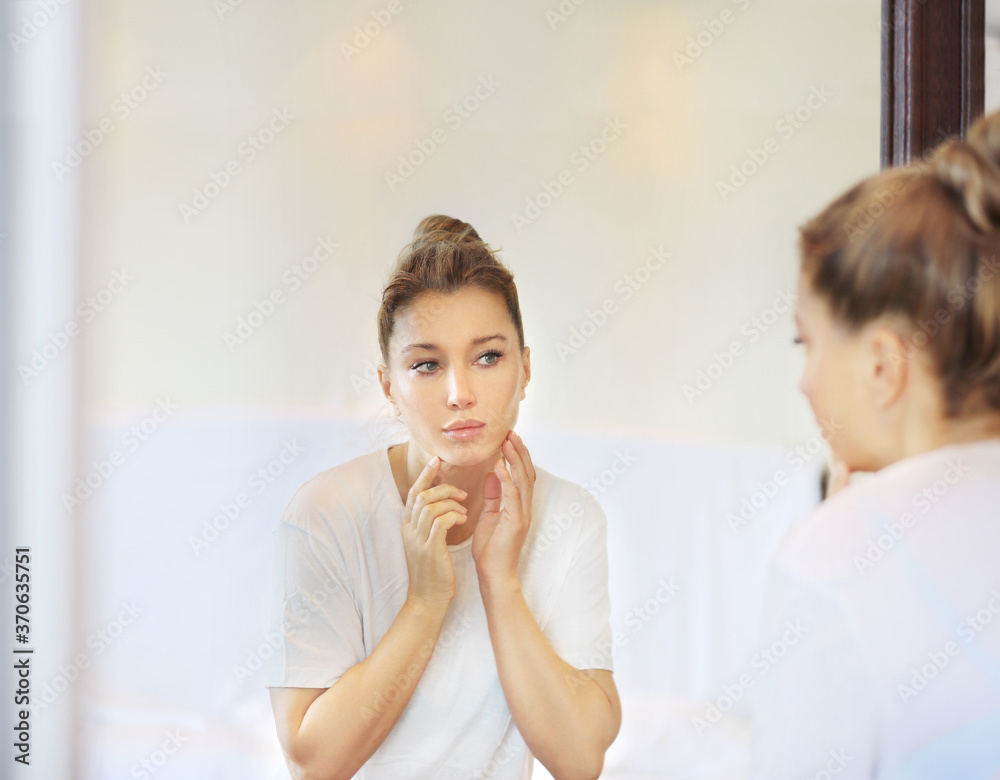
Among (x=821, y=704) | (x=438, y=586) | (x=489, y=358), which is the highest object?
(x=489, y=358)

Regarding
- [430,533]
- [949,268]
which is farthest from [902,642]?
[430,533]

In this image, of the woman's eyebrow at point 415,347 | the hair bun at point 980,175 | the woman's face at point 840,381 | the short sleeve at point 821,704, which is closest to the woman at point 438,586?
the woman's eyebrow at point 415,347

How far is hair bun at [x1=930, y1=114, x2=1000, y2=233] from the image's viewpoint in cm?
79

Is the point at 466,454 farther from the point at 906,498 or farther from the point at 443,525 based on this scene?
the point at 906,498

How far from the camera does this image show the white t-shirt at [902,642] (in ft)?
2.56

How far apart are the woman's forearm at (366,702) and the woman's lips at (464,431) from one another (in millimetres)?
169

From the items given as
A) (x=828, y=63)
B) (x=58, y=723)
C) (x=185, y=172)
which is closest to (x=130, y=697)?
(x=58, y=723)

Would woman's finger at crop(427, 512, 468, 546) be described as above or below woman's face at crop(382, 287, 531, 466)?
below

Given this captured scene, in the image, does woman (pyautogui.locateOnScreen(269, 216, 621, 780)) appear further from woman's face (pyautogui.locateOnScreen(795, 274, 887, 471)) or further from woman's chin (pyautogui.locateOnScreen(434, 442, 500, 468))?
woman's face (pyautogui.locateOnScreen(795, 274, 887, 471))

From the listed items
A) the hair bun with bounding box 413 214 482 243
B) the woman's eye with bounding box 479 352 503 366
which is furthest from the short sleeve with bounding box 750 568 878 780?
the hair bun with bounding box 413 214 482 243

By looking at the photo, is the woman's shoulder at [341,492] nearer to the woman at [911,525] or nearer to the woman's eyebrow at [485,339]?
the woman's eyebrow at [485,339]

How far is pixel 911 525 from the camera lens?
2.63 feet

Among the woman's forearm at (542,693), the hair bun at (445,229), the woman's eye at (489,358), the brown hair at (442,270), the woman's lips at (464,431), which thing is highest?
the hair bun at (445,229)

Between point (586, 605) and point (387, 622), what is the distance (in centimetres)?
21
